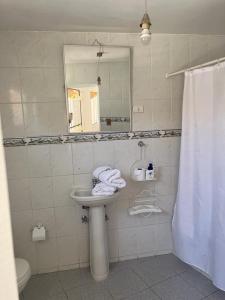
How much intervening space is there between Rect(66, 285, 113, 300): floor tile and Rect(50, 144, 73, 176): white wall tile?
103 cm

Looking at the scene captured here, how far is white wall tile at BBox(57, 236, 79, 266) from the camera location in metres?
2.59

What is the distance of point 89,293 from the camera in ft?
7.36

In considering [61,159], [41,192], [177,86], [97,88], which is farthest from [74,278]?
[177,86]

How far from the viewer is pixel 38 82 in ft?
7.76

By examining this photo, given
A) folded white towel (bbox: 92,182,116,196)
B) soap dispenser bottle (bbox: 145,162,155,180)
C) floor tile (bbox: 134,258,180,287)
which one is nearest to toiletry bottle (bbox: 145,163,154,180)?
soap dispenser bottle (bbox: 145,162,155,180)

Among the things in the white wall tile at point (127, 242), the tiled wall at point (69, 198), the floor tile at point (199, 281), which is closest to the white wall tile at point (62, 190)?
the tiled wall at point (69, 198)

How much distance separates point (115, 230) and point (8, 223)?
2.21m

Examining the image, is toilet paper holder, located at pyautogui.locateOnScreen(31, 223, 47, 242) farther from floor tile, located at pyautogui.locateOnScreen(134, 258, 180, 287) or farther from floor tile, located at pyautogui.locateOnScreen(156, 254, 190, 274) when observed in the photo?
floor tile, located at pyautogui.locateOnScreen(156, 254, 190, 274)

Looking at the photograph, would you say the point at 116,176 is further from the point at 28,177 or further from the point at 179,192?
the point at 28,177

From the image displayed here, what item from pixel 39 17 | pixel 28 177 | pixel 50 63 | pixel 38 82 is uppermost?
pixel 39 17

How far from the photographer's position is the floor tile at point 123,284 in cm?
223

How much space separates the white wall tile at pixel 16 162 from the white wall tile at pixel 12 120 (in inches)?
5.7

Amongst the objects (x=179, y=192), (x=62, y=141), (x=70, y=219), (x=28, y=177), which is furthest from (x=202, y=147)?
(x=28, y=177)

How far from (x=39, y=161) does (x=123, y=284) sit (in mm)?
1339
